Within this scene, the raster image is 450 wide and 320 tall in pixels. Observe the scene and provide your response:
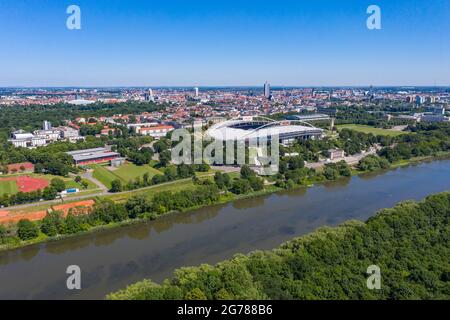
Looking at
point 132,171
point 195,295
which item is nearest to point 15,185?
point 132,171

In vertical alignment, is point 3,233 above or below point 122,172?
below

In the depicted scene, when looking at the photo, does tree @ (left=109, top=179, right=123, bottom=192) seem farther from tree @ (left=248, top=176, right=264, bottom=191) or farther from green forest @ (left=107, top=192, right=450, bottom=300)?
green forest @ (left=107, top=192, right=450, bottom=300)

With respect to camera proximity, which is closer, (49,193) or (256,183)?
(49,193)

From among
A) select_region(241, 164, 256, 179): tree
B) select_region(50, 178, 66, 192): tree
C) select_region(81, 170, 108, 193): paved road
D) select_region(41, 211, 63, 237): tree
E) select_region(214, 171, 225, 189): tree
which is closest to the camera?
select_region(41, 211, 63, 237): tree

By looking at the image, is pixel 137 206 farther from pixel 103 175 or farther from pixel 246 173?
pixel 103 175

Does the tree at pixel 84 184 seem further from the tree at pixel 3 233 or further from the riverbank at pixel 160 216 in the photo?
the tree at pixel 3 233

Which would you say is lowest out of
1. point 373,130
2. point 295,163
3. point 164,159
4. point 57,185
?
point 57,185

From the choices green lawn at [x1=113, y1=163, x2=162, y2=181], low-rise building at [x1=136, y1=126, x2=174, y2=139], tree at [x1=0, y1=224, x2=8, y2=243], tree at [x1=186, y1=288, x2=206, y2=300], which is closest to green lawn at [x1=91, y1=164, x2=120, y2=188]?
green lawn at [x1=113, y1=163, x2=162, y2=181]
